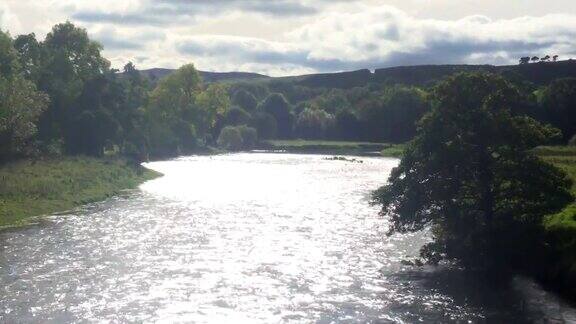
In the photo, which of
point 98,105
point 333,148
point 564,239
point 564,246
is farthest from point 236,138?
point 564,246

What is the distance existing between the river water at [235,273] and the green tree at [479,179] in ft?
7.36

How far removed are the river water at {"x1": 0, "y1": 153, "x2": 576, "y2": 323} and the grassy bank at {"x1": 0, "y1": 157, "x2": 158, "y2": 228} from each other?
2.91 m

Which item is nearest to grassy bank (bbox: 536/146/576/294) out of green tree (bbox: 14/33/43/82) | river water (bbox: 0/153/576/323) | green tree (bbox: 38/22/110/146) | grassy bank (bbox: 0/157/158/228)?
river water (bbox: 0/153/576/323)

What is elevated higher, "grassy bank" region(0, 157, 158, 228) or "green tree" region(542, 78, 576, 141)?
"green tree" region(542, 78, 576, 141)

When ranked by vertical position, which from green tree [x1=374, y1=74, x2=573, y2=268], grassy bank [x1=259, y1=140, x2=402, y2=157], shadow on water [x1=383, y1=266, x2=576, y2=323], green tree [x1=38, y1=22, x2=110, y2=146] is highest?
green tree [x1=38, y1=22, x2=110, y2=146]

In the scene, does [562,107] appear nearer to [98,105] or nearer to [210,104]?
[210,104]

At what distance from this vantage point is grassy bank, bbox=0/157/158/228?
62.1 metres

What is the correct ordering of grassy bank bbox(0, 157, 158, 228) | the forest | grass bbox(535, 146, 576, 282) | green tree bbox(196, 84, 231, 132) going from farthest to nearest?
green tree bbox(196, 84, 231, 132) → the forest → grassy bank bbox(0, 157, 158, 228) → grass bbox(535, 146, 576, 282)

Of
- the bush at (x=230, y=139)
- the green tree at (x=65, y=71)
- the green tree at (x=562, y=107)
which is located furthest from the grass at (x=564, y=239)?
the bush at (x=230, y=139)

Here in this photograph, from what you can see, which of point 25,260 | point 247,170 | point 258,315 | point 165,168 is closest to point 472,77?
point 258,315

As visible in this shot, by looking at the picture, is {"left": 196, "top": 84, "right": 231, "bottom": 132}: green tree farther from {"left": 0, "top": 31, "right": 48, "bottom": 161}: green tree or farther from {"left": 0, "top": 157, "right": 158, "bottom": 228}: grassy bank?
{"left": 0, "top": 31, "right": 48, "bottom": 161}: green tree

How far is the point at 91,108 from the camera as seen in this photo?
107625mm

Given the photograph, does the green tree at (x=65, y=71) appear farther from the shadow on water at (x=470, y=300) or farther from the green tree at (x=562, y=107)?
the green tree at (x=562, y=107)

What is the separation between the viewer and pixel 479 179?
41.8m
